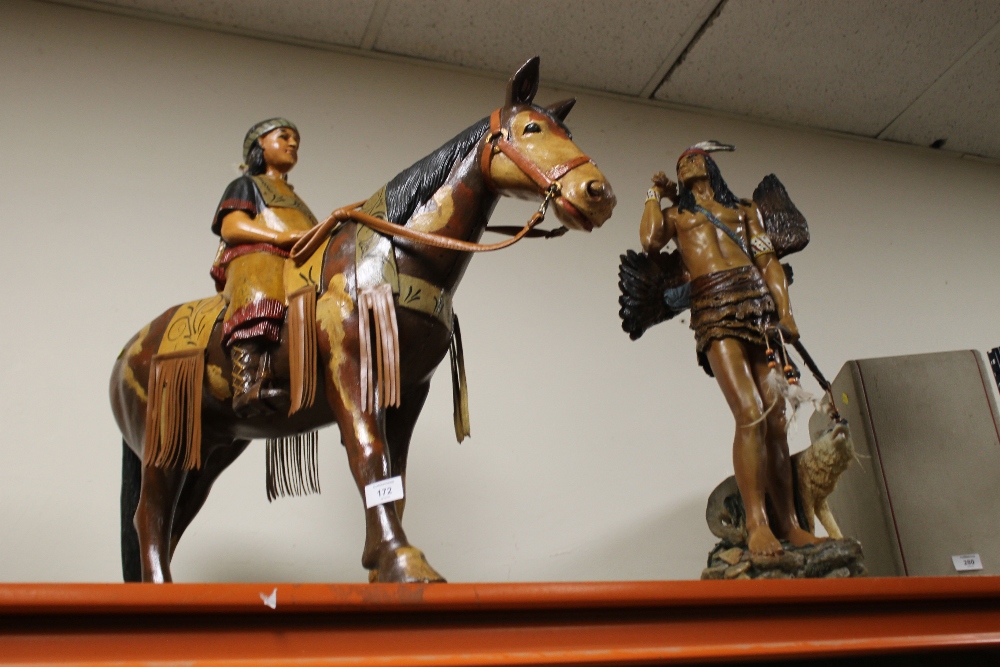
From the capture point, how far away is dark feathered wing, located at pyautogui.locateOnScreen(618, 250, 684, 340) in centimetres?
151

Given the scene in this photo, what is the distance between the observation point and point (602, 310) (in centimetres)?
198

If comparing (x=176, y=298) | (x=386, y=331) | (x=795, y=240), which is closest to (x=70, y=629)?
(x=386, y=331)

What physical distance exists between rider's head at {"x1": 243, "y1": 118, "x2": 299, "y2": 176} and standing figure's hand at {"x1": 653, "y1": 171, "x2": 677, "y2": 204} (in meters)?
0.58

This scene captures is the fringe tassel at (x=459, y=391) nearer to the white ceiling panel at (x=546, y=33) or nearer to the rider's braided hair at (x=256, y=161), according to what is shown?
the rider's braided hair at (x=256, y=161)

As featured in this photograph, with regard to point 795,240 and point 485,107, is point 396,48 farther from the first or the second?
point 795,240

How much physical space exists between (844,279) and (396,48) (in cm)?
122

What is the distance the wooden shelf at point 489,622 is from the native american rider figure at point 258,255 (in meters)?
0.33

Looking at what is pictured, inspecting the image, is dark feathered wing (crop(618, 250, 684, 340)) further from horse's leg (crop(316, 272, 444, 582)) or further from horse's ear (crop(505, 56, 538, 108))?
horse's leg (crop(316, 272, 444, 582))

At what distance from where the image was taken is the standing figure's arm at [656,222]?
1.47 meters

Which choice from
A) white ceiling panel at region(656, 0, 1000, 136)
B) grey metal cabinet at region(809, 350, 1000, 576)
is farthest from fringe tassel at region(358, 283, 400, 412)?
white ceiling panel at region(656, 0, 1000, 136)

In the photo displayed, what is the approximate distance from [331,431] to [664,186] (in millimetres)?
810

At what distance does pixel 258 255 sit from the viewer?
1.13 metres

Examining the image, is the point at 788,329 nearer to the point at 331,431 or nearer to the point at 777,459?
the point at 777,459

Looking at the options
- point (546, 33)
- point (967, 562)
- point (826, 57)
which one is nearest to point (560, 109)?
point (546, 33)
